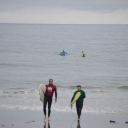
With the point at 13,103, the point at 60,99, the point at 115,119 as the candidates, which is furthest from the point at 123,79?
the point at 115,119

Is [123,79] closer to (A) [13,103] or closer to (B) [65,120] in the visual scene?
(A) [13,103]

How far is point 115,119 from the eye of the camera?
45.0 feet

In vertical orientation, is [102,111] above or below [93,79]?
below

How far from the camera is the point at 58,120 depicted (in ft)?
43.4

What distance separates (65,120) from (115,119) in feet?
6.29

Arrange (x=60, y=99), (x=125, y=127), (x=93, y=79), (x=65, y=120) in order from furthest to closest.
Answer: (x=93, y=79)
(x=60, y=99)
(x=65, y=120)
(x=125, y=127)

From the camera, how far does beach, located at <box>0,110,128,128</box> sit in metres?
12.4

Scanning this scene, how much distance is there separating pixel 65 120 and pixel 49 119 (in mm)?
636

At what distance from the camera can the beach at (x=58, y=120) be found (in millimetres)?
Result: 12422

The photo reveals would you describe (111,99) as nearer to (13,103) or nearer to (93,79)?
(13,103)

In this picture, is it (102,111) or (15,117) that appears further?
(102,111)

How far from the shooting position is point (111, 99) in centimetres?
1944

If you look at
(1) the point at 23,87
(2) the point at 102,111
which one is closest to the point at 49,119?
(2) the point at 102,111

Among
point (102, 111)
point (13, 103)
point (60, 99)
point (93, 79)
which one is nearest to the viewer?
point (102, 111)
